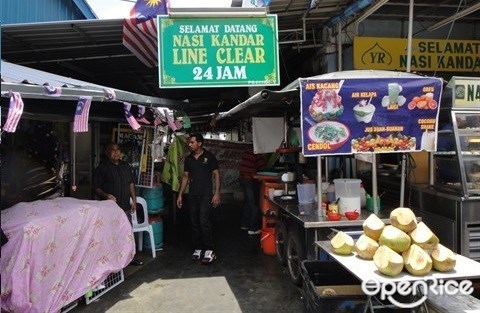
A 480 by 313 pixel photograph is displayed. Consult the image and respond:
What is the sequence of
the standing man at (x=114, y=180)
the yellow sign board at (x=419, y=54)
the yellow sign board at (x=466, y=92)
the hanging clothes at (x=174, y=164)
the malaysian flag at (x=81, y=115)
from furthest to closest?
the hanging clothes at (x=174, y=164) → the yellow sign board at (x=419, y=54) → the standing man at (x=114, y=180) → the yellow sign board at (x=466, y=92) → the malaysian flag at (x=81, y=115)

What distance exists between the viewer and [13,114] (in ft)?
10.5

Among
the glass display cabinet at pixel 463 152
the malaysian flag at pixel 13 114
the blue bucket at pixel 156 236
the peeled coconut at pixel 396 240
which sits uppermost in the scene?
the malaysian flag at pixel 13 114

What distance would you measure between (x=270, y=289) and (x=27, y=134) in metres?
4.22

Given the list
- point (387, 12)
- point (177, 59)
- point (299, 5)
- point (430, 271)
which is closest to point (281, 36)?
point (299, 5)

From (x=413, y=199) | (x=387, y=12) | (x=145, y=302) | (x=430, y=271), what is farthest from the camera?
(x=387, y=12)

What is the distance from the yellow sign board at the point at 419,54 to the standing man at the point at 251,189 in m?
2.74

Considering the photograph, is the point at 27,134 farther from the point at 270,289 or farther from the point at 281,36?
the point at 281,36

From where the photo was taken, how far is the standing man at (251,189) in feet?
26.1

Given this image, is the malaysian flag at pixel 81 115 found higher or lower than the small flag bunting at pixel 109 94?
lower

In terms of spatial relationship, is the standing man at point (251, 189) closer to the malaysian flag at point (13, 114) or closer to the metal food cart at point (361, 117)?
the metal food cart at point (361, 117)

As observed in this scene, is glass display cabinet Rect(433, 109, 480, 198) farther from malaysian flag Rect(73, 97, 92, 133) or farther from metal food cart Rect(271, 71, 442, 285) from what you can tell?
malaysian flag Rect(73, 97, 92, 133)

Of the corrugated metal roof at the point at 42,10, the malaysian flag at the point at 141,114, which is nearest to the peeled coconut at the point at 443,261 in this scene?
the malaysian flag at the point at 141,114

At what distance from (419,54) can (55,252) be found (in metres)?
6.75

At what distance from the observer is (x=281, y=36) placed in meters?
7.38
